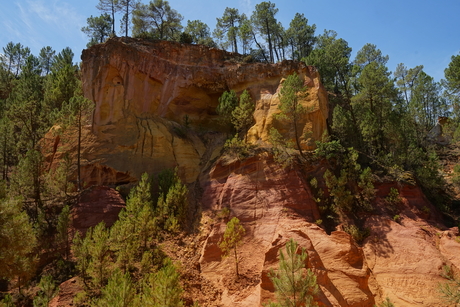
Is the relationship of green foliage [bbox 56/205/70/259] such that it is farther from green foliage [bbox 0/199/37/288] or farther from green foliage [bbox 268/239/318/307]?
green foliage [bbox 268/239/318/307]

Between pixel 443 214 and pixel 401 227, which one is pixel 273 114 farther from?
pixel 443 214

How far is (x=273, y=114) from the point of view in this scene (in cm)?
2536

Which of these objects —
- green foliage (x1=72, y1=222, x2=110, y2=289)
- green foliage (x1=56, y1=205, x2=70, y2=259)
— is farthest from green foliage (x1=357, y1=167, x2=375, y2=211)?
green foliage (x1=56, y1=205, x2=70, y2=259)

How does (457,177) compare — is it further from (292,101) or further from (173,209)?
(173,209)

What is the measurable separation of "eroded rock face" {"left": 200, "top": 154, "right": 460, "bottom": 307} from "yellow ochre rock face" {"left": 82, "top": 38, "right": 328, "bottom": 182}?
3870 mm

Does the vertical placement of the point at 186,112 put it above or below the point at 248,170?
above

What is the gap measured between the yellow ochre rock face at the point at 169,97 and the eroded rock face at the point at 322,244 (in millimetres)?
3870

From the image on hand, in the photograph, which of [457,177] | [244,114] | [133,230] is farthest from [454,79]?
[133,230]

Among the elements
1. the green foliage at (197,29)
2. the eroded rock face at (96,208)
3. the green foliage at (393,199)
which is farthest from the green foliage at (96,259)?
the green foliage at (197,29)

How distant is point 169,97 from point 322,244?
1929 cm

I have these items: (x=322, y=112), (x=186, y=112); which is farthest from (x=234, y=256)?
(x=186, y=112)

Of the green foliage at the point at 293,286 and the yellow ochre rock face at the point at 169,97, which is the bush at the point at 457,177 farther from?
the green foliage at the point at 293,286

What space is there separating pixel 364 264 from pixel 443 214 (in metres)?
11.4

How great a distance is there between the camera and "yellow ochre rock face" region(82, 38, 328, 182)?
25.4 m
